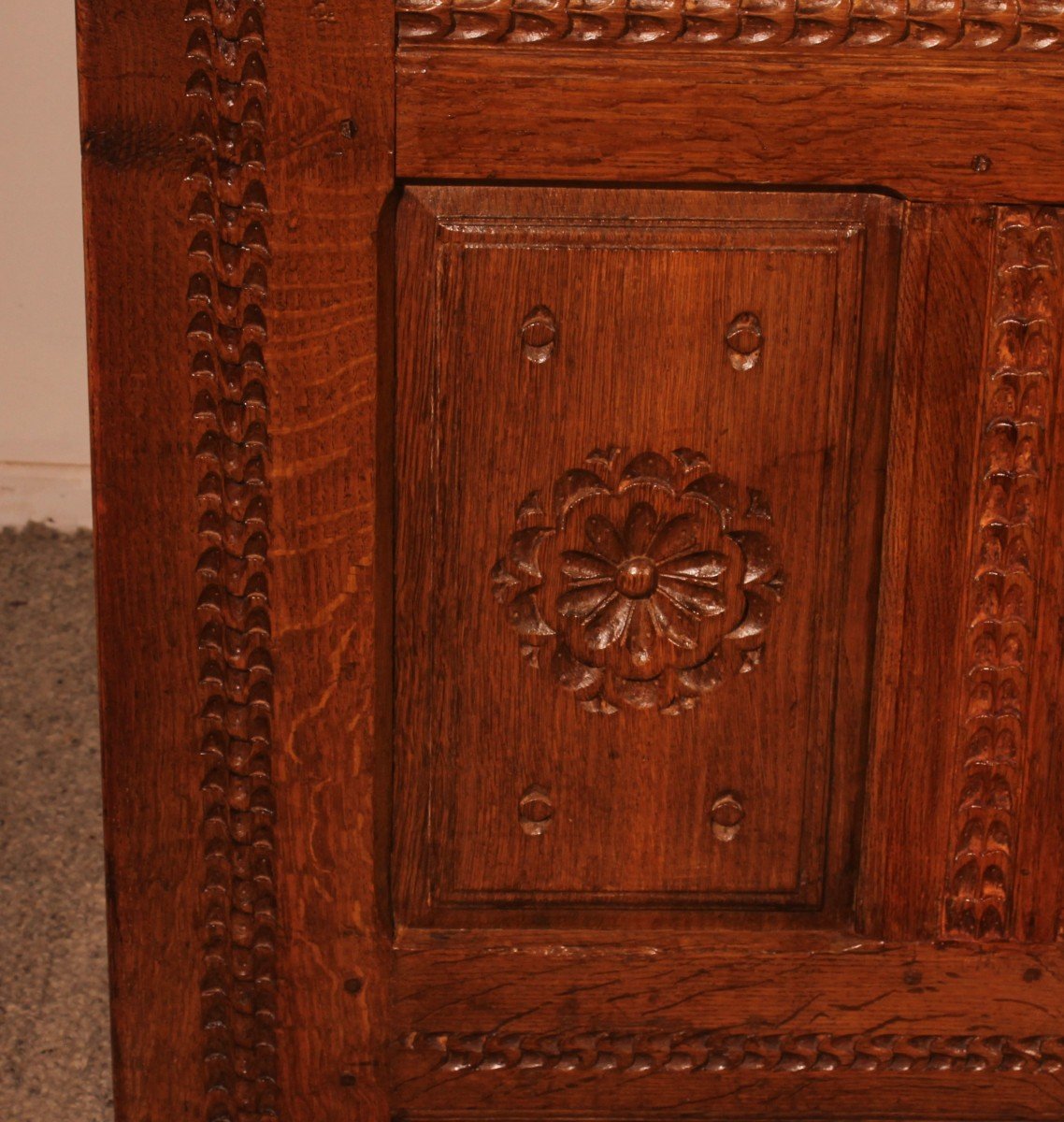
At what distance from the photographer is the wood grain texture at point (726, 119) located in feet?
2.71

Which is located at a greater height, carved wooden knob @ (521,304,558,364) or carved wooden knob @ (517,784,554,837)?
carved wooden knob @ (521,304,558,364)

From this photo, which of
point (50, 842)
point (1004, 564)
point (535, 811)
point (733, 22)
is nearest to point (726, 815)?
point (535, 811)

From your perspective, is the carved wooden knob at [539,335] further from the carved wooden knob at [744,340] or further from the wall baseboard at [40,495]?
the wall baseboard at [40,495]

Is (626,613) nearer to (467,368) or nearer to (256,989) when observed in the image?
(467,368)

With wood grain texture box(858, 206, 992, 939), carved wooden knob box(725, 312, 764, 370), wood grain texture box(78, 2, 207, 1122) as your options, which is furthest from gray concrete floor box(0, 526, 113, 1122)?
carved wooden knob box(725, 312, 764, 370)

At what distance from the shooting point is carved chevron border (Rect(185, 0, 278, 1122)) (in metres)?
0.82

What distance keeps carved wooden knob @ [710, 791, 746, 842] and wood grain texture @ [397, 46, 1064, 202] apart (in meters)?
0.36

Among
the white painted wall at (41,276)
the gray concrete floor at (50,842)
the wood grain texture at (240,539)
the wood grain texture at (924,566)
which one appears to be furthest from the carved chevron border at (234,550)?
the white painted wall at (41,276)

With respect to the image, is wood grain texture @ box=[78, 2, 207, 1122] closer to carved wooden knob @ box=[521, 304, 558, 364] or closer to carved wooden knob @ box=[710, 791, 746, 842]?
carved wooden knob @ box=[521, 304, 558, 364]

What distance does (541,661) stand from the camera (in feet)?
2.99

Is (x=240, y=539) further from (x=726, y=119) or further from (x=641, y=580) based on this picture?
(x=726, y=119)

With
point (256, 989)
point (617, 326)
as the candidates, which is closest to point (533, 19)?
point (617, 326)

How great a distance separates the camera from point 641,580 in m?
0.90

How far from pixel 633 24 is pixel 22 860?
937 millimetres
